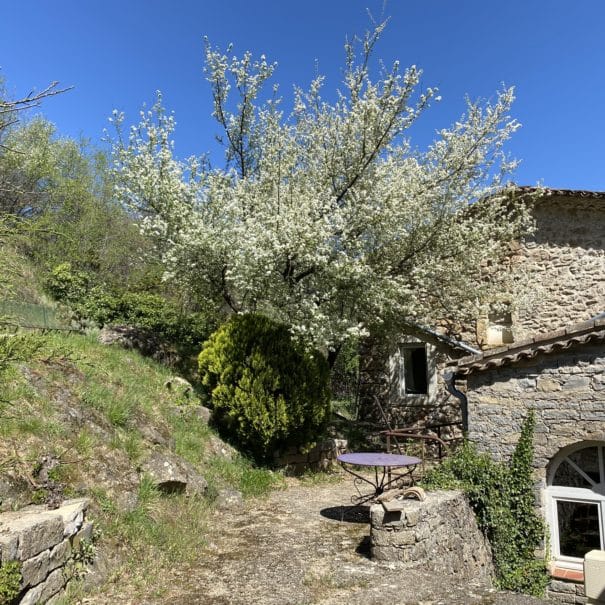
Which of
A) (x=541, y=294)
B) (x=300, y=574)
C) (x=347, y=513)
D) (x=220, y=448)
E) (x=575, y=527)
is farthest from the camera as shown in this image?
(x=541, y=294)

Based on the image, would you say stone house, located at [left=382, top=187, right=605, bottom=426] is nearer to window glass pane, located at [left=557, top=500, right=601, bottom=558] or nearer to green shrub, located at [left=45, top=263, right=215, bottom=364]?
window glass pane, located at [left=557, top=500, right=601, bottom=558]

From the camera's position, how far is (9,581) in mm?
3678

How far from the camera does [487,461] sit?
7836 millimetres

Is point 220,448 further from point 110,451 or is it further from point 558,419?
point 558,419

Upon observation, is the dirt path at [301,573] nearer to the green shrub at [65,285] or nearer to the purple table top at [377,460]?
the purple table top at [377,460]

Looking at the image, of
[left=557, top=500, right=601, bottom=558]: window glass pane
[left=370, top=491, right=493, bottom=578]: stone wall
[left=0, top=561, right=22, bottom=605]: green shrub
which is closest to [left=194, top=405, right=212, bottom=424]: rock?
[left=370, top=491, right=493, bottom=578]: stone wall

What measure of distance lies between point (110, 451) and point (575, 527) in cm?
716

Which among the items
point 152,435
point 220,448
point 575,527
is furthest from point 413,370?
point 152,435

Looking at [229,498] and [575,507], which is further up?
[575,507]

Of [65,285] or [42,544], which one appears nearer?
[42,544]

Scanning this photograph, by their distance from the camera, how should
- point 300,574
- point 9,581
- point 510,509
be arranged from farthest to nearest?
point 510,509 < point 300,574 < point 9,581

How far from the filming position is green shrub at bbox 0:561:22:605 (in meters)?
3.63

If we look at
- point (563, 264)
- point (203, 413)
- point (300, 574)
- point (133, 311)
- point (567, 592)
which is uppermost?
point (563, 264)

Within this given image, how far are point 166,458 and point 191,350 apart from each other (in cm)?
568
